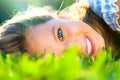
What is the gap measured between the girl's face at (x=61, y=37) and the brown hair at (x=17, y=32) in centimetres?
5

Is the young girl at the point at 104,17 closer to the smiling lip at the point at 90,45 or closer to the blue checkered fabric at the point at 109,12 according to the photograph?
the blue checkered fabric at the point at 109,12

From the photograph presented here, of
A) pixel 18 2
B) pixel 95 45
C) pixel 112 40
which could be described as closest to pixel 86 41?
pixel 95 45

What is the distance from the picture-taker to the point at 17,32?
6.50 feet

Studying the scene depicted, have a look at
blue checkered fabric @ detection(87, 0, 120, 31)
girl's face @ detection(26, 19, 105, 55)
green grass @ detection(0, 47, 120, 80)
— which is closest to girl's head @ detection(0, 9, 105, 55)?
girl's face @ detection(26, 19, 105, 55)

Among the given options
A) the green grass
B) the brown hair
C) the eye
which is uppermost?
the green grass

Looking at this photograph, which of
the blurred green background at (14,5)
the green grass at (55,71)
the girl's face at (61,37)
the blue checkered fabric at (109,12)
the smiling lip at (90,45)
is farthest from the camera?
the blurred green background at (14,5)

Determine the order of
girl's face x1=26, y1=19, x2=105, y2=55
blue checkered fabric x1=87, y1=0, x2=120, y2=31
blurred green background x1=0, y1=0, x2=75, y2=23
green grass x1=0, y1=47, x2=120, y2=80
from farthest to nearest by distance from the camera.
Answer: blurred green background x1=0, y1=0, x2=75, y2=23
blue checkered fabric x1=87, y1=0, x2=120, y2=31
girl's face x1=26, y1=19, x2=105, y2=55
green grass x1=0, y1=47, x2=120, y2=80

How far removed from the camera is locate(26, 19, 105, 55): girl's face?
1748 mm

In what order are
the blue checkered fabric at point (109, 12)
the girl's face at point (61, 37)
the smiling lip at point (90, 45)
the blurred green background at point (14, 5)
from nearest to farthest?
the girl's face at point (61, 37)
the smiling lip at point (90, 45)
the blue checkered fabric at point (109, 12)
the blurred green background at point (14, 5)

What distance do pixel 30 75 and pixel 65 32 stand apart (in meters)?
1.64

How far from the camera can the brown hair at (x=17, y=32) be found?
1.78 metres

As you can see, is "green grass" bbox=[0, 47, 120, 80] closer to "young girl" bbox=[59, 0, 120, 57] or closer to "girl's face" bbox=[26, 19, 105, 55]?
"girl's face" bbox=[26, 19, 105, 55]

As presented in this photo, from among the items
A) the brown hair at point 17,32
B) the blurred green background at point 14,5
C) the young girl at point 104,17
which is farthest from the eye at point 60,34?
the blurred green background at point 14,5

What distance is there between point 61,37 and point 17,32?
29 cm
